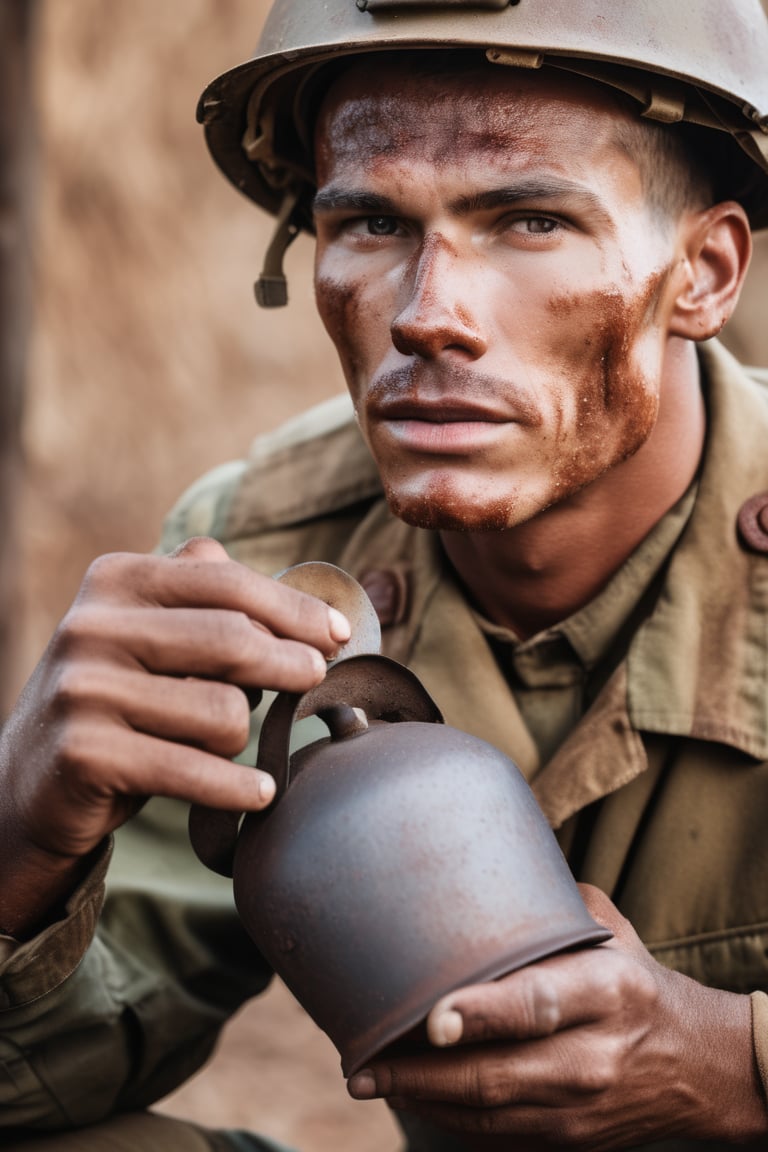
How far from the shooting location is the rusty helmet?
7.70ft

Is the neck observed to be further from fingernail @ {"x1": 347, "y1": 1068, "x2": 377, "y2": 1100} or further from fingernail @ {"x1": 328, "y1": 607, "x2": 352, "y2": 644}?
fingernail @ {"x1": 347, "y1": 1068, "x2": 377, "y2": 1100}

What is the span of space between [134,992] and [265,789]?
39.0 inches

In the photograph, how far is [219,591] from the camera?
1940mm

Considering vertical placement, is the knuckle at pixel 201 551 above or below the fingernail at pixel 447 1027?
above

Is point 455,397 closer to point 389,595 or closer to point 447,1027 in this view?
point 389,595

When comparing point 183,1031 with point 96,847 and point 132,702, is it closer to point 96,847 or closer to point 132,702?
point 96,847

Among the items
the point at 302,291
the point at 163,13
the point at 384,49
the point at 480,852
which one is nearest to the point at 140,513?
the point at 302,291

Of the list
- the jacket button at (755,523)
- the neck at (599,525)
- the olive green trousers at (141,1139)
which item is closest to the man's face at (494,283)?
the neck at (599,525)

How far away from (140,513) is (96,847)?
6068mm

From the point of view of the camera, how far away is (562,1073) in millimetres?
1975

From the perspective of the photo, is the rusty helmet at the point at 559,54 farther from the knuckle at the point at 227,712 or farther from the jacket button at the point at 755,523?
the knuckle at the point at 227,712

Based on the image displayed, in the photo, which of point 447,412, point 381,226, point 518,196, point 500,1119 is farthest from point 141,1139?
point 518,196

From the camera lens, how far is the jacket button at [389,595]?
9.74 ft

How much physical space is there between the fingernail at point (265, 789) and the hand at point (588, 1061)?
0.33 m
